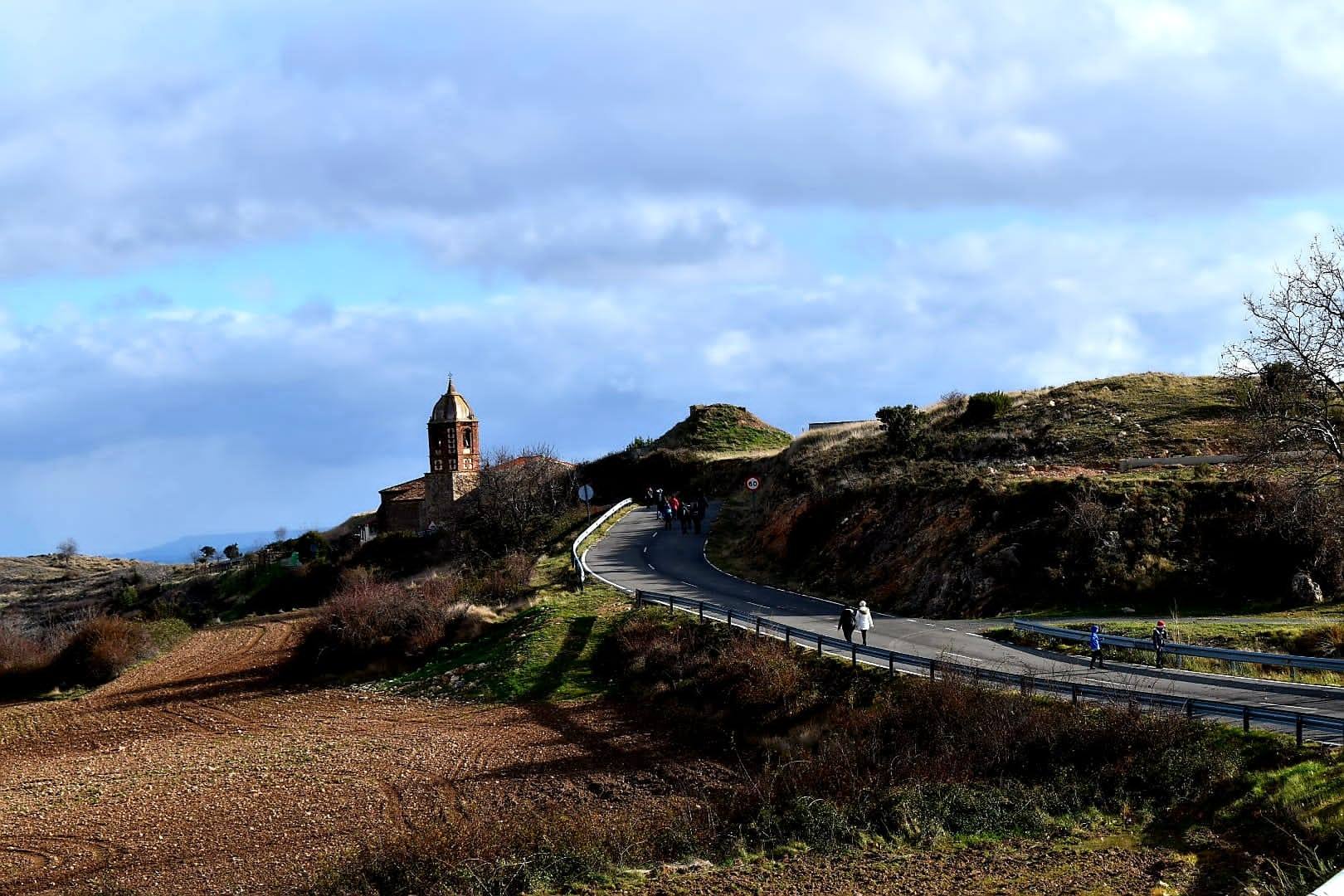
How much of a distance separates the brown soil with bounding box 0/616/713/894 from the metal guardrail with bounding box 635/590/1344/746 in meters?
4.55

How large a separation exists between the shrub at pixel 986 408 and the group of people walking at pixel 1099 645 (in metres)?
27.8

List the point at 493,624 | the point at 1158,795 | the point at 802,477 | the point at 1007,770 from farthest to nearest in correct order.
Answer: the point at 802,477, the point at 493,624, the point at 1007,770, the point at 1158,795

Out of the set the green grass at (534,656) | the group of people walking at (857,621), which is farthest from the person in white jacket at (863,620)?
the green grass at (534,656)

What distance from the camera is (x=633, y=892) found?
15000 mm

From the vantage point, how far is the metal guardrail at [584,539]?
4028 centimetres

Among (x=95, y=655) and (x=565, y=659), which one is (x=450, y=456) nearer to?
(x=95, y=655)

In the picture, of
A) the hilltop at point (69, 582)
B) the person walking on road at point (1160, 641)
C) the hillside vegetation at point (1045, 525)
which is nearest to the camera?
the person walking on road at point (1160, 641)

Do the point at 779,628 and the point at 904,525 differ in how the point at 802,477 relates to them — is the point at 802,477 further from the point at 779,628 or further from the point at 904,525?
the point at 779,628

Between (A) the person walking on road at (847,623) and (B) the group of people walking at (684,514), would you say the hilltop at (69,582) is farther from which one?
(A) the person walking on road at (847,623)

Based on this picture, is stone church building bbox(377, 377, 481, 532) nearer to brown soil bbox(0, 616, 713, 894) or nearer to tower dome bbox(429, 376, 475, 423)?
tower dome bbox(429, 376, 475, 423)

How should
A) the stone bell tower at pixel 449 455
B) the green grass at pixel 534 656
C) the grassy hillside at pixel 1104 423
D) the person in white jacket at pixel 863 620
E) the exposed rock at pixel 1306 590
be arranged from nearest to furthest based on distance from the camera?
the person in white jacket at pixel 863 620 < the exposed rock at pixel 1306 590 < the green grass at pixel 534 656 < the grassy hillside at pixel 1104 423 < the stone bell tower at pixel 449 455

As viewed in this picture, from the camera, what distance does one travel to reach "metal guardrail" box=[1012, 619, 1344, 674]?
21.6 meters

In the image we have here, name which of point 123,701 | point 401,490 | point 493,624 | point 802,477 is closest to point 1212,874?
point 493,624

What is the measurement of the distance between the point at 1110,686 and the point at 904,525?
1600 centimetres
